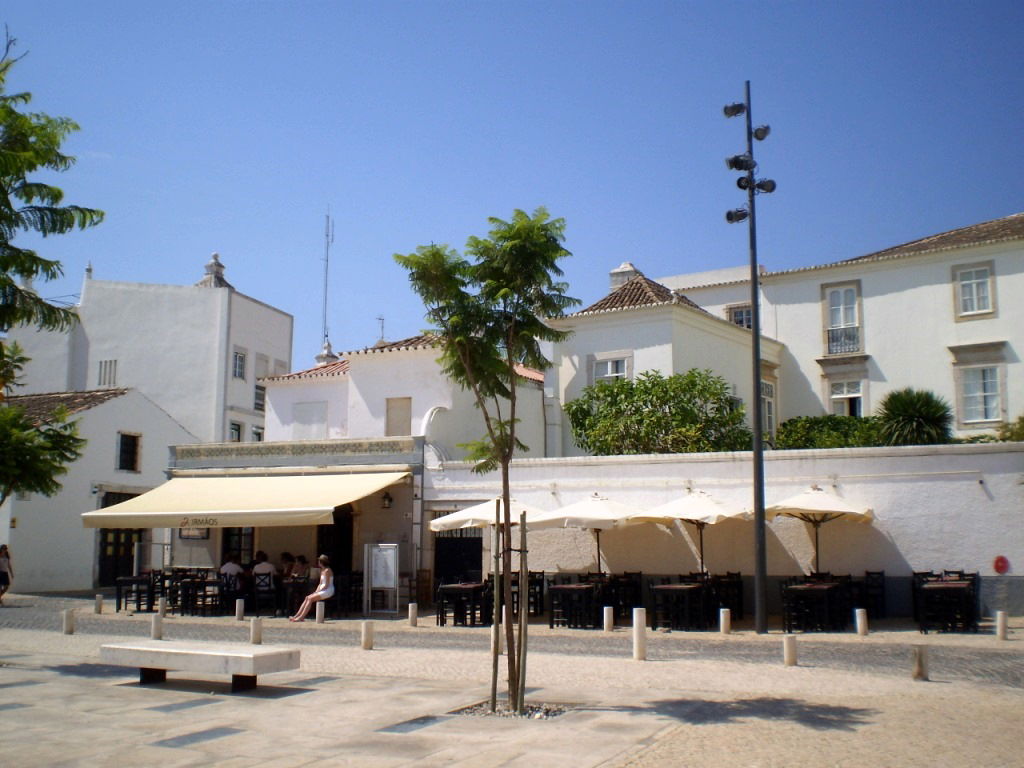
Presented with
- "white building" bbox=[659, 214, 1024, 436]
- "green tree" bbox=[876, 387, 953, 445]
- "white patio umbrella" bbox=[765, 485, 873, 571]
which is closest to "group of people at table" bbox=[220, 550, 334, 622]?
"white patio umbrella" bbox=[765, 485, 873, 571]

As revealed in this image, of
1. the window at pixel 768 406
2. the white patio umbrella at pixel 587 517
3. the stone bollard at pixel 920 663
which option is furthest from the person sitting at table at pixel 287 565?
the window at pixel 768 406

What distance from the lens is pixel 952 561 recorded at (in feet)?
60.4

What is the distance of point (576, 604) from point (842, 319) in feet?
57.9

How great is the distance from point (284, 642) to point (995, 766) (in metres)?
12.4

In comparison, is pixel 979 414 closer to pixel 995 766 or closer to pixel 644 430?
pixel 644 430

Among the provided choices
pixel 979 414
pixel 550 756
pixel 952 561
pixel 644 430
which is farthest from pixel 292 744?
pixel 979 414

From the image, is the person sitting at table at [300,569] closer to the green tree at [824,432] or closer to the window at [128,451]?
the window at [128,451]

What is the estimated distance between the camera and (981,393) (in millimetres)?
29578

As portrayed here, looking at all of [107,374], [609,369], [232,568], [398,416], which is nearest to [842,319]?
[609,369]

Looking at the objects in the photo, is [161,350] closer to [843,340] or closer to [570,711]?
[843,340]

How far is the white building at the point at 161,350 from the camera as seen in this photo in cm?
4053

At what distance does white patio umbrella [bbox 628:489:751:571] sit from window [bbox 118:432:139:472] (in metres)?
20.3

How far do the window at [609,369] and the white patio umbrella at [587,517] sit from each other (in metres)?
8.53

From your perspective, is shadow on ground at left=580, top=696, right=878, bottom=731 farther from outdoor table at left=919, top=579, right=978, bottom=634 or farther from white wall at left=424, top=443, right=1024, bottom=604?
white wall at left=424, top=443, right=1024, bottom=604
